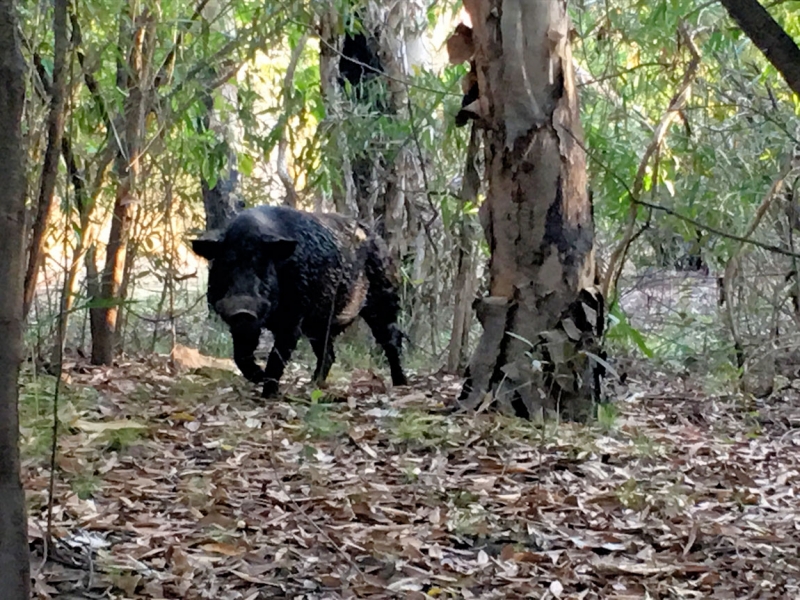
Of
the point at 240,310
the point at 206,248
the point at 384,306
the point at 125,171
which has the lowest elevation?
the point at 240,310

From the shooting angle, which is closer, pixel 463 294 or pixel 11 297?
pixel 11 297

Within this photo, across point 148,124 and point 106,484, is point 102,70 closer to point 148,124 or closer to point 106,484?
point 148,124

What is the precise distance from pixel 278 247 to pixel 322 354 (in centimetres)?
96

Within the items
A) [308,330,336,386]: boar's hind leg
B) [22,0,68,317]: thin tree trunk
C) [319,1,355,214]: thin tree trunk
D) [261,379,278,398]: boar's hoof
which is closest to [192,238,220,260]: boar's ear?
[261,379,278,398]: boar's hoof

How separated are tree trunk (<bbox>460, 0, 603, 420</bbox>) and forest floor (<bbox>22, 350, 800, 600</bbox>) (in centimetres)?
30

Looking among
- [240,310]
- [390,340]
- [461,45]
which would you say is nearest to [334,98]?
[390,340]

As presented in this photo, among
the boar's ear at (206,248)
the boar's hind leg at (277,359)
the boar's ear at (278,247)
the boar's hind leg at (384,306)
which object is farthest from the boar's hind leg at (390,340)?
the boar's ear at (206,248)

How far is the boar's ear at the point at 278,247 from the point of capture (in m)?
5.96

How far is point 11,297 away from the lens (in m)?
2.05

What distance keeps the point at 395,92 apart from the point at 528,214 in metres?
3.06

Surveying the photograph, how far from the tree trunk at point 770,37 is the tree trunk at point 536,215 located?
3048 millimetres

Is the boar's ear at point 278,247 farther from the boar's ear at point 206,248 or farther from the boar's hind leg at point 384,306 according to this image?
the boar's hind leg at point 384,306

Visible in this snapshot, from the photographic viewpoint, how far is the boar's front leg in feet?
19.7

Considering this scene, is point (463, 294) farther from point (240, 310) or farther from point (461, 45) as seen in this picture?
point (461, 45)
